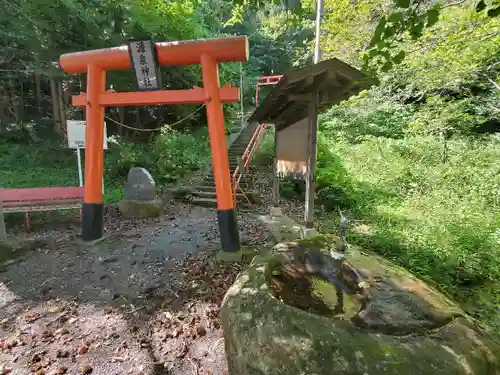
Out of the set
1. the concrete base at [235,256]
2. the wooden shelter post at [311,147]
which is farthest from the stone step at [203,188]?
the wooden shelter post at [311,147]

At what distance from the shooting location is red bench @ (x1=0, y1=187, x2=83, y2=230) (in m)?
5.75

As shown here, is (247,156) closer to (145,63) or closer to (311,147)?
(311,147)

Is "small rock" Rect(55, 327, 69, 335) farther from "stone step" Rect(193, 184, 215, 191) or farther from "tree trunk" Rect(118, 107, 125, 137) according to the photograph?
"tree trunk" Rect(118, 107, 125, 137)

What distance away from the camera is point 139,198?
6.84 m

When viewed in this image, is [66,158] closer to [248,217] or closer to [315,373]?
[248,217]

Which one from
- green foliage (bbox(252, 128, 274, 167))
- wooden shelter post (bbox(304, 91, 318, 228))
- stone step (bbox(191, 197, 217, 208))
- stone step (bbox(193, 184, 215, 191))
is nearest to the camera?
wooden shelter post (bbox(304, 91, 318, 228))

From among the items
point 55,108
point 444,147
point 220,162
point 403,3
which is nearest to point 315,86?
point 220,162

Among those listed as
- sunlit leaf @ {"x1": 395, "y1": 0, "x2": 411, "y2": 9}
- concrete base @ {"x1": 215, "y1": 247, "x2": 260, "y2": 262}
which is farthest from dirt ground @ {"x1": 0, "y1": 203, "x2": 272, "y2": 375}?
sunlit leaf @ {"x1": 395, "y1": 0, "x2": 411, "y2": 9}

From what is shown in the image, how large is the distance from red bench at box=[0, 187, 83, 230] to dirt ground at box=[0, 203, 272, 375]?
2.27 feet

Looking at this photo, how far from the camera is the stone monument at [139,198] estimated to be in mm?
6699

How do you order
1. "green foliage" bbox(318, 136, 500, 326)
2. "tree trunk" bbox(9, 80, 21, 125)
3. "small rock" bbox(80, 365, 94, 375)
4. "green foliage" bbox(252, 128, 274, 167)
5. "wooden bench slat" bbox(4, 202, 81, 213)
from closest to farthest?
1. "small rock" bbox(80, 365, 94, 375)
2. "green foliage" bbox(318, 136, 500, 326)
3. "wooden bench slat" bbox(4, 202, 81, 213)
4. "green foliage" bbox(252, 128, 274, 167)
5. "tree trunk" bbox(9, 80, 21, 125)

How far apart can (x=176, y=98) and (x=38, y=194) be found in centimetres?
406

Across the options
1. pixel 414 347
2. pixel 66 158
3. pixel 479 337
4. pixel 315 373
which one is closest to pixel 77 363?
pixel 315 373

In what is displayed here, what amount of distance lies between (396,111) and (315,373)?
39.0ft
